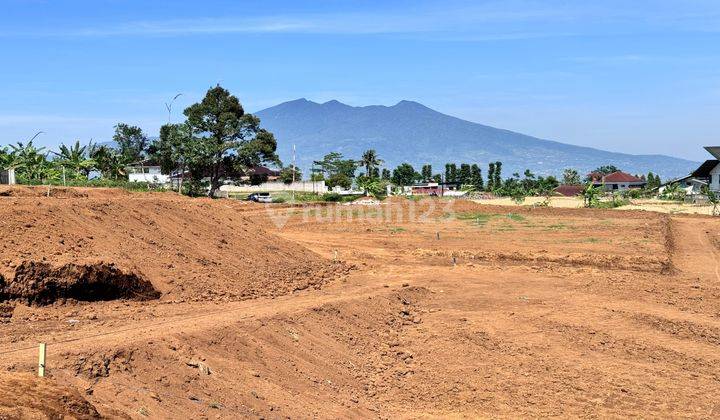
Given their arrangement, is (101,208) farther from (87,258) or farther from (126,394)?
(126,394)

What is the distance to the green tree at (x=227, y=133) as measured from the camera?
2173 inches

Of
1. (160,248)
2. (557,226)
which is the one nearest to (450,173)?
(557,226)

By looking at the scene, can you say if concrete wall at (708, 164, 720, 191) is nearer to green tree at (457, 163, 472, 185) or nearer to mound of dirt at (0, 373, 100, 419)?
green tree at (457, 163, 472, 185)

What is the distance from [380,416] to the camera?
30.1ft

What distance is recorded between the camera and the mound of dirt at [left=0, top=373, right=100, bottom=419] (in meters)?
5.54

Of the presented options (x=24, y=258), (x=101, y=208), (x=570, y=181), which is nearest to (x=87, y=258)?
(x=24, y=258)

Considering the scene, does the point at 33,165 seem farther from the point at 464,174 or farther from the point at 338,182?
the point at 464,174

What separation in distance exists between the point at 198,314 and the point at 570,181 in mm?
111780

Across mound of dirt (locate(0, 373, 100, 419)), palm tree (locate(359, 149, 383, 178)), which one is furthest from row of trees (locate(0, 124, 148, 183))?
palm tree (locate(359, 149, 383, 178))

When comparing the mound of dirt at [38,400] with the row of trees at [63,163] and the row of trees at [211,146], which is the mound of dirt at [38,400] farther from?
the row of trees at [211,146]

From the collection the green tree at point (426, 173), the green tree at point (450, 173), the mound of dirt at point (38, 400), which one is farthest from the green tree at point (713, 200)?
the green tree at point (426, 173)

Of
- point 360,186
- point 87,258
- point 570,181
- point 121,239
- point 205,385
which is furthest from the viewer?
point 570,181

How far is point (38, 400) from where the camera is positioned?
228 inches

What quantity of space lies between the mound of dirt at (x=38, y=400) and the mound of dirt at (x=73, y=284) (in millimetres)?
4888
